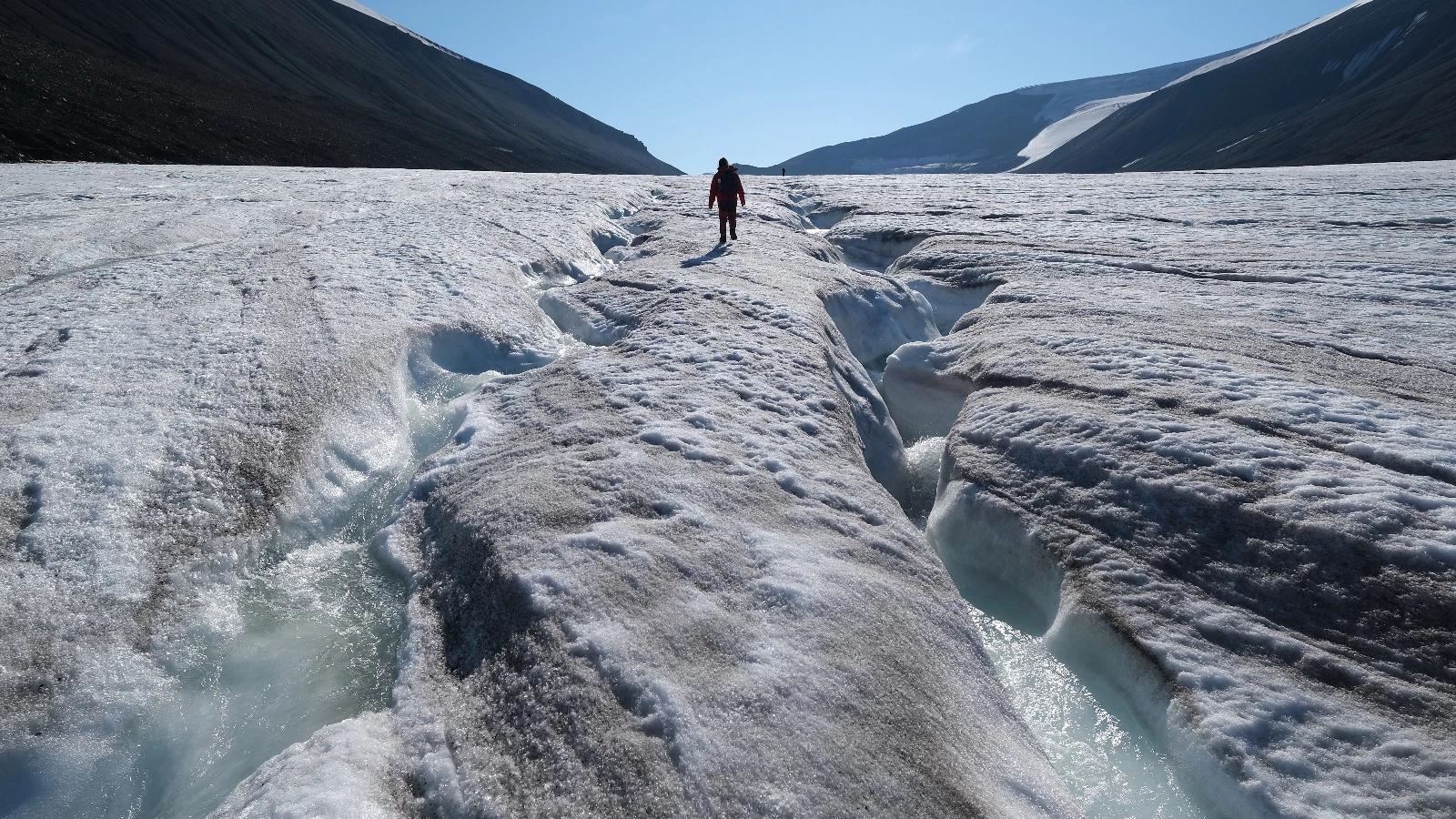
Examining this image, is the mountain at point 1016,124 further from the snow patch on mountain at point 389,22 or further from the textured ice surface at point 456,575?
the textured ice surface at point 456,575

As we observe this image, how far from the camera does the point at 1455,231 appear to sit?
37.3ft

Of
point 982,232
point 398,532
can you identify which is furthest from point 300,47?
point 398,532

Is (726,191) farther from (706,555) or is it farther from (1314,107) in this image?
(1314,107)

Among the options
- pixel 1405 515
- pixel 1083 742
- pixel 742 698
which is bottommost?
pixel 1083 742

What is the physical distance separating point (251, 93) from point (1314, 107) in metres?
117

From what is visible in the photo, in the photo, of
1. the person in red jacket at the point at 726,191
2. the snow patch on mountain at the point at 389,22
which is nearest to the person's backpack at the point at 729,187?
the person in red jacket at the point at 726,191

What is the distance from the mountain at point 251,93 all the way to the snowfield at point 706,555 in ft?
99.4

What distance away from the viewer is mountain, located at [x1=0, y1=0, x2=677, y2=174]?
30062 mm

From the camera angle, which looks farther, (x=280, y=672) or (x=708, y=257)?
(x=708, y=257)

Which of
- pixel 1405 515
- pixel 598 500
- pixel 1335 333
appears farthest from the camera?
pixel 1335 333

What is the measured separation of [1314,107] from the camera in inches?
3541

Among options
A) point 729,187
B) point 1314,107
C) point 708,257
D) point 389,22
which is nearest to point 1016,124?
point 1314,107

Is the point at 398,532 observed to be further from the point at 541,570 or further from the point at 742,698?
the point at 742,698

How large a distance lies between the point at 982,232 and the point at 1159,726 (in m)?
11.4
